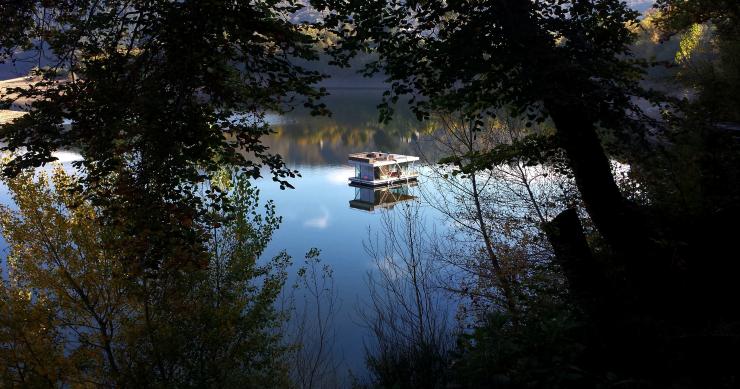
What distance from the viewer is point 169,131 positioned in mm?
4484

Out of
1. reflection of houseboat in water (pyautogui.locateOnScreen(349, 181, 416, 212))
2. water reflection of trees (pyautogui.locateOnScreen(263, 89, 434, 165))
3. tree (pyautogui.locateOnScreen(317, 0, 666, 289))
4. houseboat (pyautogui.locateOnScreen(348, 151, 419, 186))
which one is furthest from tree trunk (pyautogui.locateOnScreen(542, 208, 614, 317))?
water reflection of trees (pyautogui.locateOnScreen(263, 89, 434, 165))

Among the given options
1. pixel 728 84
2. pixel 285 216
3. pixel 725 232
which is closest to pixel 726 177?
pixel 725 232

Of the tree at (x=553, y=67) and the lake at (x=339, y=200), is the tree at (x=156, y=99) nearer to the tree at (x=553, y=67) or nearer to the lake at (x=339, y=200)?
the lake at (x=339, y=200)

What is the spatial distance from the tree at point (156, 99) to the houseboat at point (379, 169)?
3070cm

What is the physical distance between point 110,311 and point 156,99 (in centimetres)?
1083

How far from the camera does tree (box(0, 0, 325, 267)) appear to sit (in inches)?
177

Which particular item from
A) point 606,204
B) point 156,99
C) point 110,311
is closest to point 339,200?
point 110,311

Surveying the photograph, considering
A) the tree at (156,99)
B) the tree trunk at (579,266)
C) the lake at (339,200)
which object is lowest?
the tree trunk at (579,266)

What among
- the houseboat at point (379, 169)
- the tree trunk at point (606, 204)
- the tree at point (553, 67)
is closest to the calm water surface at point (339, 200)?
the houseboat at point (379, 169)

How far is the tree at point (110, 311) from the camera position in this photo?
11750 mm

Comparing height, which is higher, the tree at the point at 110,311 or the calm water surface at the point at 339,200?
the calm water surface at the point at 339,200

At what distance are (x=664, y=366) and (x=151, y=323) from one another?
10813mm

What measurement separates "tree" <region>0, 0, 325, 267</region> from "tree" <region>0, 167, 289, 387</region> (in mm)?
6755

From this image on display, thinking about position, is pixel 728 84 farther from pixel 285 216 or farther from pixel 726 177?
pixel 285 216
